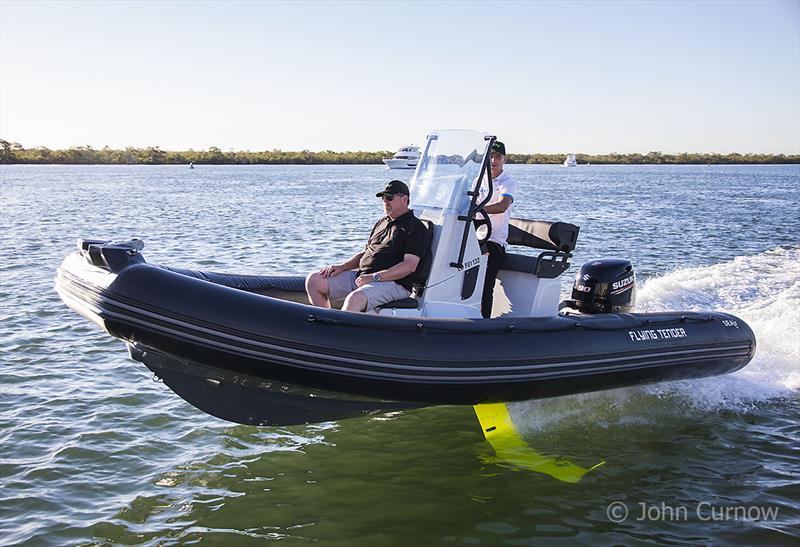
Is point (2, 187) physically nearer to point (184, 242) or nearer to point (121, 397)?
point (184, 242)

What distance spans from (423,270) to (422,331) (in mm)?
698

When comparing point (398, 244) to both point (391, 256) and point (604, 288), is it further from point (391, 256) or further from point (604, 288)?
point (604, 288)

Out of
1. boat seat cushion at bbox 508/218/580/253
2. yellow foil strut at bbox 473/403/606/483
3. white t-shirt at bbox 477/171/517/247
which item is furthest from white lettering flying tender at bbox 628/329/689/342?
white t-shirt at bbox 477/171/517/247

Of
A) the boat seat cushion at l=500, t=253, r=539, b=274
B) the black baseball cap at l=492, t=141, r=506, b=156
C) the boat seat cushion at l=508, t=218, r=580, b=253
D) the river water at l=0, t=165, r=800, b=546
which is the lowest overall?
the river water at l=0, t=165, r=800, b=546

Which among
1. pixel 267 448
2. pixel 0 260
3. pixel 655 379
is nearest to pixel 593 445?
pixel 655 379

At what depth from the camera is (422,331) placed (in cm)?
479

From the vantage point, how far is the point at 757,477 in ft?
16.5

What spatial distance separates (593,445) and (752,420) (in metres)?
1.52

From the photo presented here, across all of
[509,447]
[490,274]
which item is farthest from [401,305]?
[509,447]

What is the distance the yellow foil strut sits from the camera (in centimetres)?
513

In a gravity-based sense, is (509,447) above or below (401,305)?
below

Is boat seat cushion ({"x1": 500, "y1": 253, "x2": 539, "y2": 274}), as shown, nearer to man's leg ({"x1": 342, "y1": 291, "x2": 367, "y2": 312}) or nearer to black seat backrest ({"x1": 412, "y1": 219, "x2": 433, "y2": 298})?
black seat backrest ({"x1": 412, "y1": 219, "x2": 433, "y2": 298})

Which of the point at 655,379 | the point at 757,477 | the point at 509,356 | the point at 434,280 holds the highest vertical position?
the point at 434,280

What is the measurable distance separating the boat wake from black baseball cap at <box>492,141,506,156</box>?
6.39ft
